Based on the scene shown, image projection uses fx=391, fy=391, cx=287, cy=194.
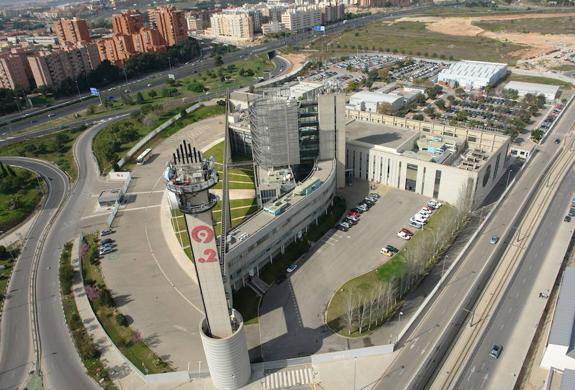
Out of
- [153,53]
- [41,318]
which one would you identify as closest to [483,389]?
[41,318]

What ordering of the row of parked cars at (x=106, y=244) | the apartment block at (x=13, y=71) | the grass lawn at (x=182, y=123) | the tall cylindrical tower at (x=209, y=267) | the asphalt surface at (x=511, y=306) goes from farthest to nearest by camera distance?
the apartment block at (x=13, y=71) < the grass lawn at (x=182, y=123) < the row of parked cars at (x=106, y=244) < the asphalt surface at (x=511, y=306) < the tall cylindrical tower at (x=209, y=267)

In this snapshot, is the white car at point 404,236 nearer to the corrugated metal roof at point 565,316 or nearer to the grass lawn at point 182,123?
the corrugated metal roof at point 565,316

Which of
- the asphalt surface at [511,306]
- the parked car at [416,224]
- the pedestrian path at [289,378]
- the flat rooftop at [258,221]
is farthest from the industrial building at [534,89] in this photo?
the pedestrian path at [289,378]

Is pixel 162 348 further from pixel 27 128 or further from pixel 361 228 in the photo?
pixel 27 128

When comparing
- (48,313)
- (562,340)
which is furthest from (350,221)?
(48,313)

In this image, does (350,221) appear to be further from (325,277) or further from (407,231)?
(325,277)

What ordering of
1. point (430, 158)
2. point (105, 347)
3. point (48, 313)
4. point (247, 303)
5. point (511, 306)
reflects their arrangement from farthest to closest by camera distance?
1. point (430, 158)
2. point (48, 313)
3. point (247, 303)
4. point (511, 306)
5. point (105, 347)
